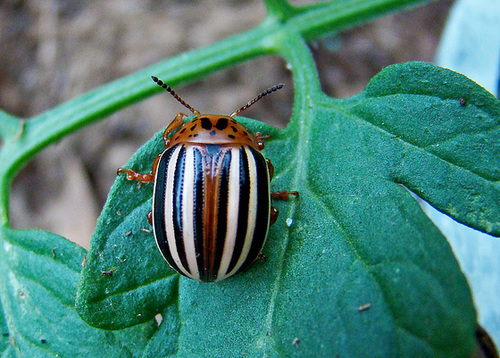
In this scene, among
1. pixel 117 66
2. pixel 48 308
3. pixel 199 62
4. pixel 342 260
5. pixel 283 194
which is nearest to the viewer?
pixel 342 260

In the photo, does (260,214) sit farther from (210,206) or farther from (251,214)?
(210,206)

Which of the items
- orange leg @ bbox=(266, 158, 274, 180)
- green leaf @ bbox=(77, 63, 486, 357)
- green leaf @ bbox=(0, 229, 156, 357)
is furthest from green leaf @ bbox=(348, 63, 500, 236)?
green leaf @ bbox=(0, 229, 156, 357)

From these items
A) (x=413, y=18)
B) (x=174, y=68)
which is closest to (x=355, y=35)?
(x=413, y=18)

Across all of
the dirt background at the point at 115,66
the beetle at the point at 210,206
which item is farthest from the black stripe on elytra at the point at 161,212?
the dirt background at the point at 115,66

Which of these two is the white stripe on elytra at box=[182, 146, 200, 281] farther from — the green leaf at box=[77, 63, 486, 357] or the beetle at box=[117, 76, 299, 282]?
the green leaf at box=[77, 63, 486, 357]

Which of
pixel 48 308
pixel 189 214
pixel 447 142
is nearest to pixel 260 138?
pixel 189 214
